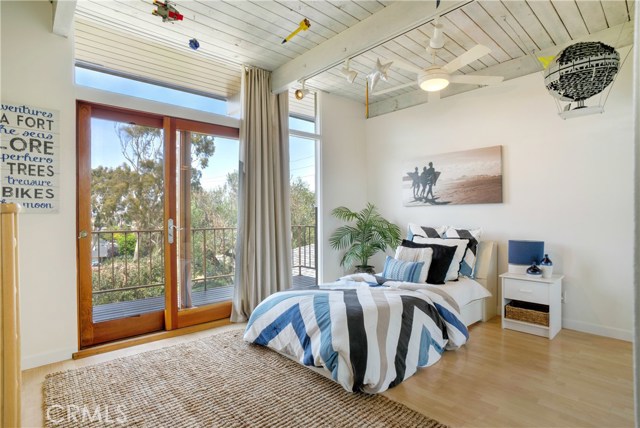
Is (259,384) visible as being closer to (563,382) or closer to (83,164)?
(563,382)

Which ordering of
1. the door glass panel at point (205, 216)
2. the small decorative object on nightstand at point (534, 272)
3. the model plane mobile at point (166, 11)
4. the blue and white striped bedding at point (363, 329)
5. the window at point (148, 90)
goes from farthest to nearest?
1. the door glass panel at point (205, 216)
2. the small decorative object on nightstand at point (534, 272)
3. the window at point (148, 90)
4. the model plane mobile at point (166, 11)
5. the blue and white striped bedding at point (363, 329)

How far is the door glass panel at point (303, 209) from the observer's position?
4.54 metres

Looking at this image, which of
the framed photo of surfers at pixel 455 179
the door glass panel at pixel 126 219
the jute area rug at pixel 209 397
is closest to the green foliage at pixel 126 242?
the door glass panel at pixel 126 219

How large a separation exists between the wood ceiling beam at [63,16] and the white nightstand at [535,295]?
14.2 feet

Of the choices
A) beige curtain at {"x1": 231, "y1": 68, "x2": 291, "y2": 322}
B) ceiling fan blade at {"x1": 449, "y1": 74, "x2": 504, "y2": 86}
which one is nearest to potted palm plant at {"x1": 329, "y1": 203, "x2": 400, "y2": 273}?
beige curtain at {"x1": 231, "y1": 68, "x2": 291, "y2": 322}

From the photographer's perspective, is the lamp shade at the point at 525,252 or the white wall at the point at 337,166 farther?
the white wall at the point at 337,166

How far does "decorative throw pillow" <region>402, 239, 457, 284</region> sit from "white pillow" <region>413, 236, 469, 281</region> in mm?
64

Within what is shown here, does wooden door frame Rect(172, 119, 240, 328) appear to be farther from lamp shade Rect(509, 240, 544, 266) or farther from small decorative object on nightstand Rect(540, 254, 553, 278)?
small decorative object on nightstand Rect(540, 254, 553, 278)

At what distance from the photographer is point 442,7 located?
7.51 feet

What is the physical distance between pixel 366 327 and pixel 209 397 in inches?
43.3

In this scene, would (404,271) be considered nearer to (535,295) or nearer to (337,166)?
(535,295)

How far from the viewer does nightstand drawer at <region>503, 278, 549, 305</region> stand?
10.2 feet

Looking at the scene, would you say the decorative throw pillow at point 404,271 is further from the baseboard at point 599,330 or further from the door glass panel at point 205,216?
the door glass panel at point 205,216

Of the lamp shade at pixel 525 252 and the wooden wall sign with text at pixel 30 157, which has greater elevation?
the wooden wall sign with text at pixel 30 157
